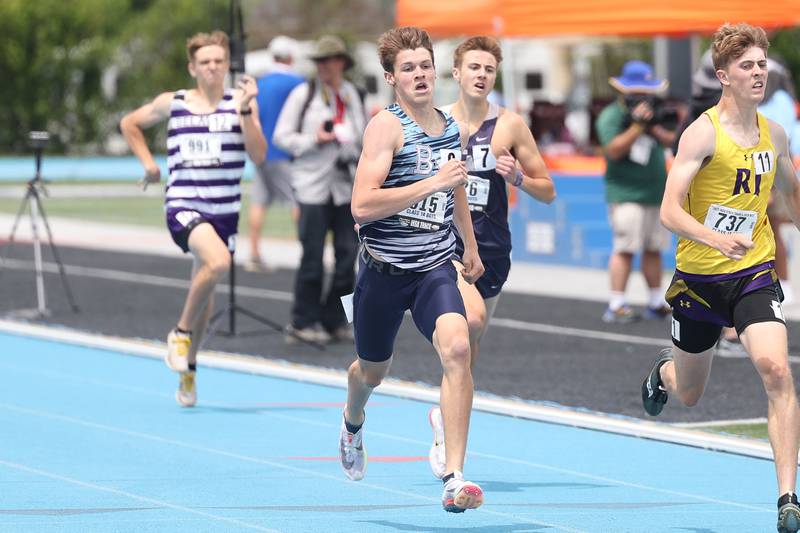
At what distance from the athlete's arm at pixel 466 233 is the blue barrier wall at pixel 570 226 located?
10.2 meters

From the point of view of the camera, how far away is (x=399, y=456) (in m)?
8.56

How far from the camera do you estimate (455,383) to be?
670cm

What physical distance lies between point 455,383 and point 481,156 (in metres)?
1.97

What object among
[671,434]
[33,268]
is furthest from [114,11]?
[671,434]

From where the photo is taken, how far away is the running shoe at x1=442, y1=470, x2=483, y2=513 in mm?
6301

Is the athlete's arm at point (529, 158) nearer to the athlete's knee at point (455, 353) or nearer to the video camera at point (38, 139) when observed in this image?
the athlete's knee at point (455, 353)

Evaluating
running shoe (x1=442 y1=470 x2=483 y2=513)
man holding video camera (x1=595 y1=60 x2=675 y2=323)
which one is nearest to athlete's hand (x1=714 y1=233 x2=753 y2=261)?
running shoe (x1=442 y1=470 x2=483 y2=513)

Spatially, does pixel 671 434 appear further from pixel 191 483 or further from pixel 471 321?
pixel 191 483

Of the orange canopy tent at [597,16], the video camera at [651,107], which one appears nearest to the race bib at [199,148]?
Result: the video camera at [651,107]

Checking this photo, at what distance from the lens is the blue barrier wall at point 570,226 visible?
17844mm

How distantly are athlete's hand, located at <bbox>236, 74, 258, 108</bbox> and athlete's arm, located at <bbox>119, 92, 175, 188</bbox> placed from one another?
0.47 metres

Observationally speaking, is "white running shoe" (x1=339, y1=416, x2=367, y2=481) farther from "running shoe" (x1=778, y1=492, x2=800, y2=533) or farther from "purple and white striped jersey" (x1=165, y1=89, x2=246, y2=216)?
"purple and white striped jersey" (x1=165, y1=89, x2=246, y2=216)

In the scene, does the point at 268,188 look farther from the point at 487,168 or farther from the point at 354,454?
the point at 354,454

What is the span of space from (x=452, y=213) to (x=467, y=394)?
34.5 inches
